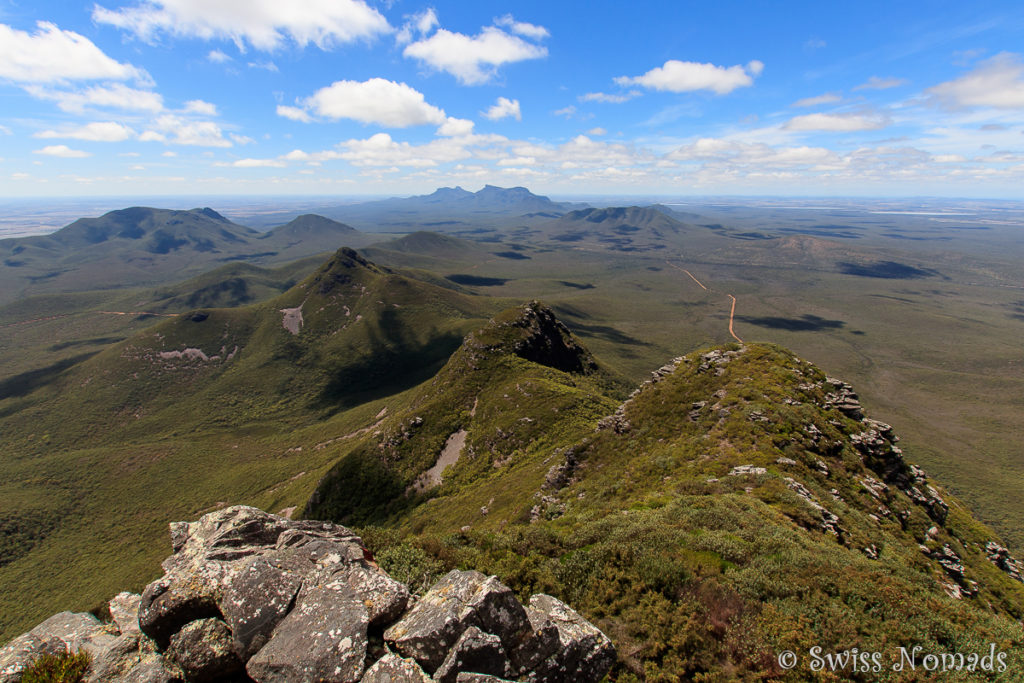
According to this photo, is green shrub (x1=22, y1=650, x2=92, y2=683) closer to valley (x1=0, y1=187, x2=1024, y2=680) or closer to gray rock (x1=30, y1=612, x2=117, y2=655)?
gray rock (x1=30, y1=612, x2=117, y2=655)

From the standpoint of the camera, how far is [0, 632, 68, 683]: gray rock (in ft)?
35.6

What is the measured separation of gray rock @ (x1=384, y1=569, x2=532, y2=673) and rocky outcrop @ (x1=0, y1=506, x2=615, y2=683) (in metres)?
0.03

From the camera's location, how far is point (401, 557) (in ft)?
58.3

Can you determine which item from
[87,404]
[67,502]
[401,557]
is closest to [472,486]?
[401,557]

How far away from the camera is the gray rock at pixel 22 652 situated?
10.8 meters

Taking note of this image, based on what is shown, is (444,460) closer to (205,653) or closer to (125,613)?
(125,613)

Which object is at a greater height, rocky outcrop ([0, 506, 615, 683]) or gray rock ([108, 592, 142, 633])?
rocky outcrop ([0, 506, 615, 683])

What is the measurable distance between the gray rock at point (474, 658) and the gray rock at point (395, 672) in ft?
1.71

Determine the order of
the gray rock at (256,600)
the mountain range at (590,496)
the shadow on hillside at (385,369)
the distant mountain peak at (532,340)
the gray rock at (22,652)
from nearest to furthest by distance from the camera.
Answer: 1. the gray rock at (22,652)
2. the gray rock at (256,600)
3. the mountain range at (590,496)
4. the distant mountain peak at (532,340)
5. the shadow on hillside at (385,369)

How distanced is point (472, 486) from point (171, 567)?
57449 millimetres

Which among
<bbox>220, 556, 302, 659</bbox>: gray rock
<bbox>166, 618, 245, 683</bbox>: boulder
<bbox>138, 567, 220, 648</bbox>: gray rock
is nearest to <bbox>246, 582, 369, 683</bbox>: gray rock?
<bbox>220, 556, 302, 659</bbox>: gray rock

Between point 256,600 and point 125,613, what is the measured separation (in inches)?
259

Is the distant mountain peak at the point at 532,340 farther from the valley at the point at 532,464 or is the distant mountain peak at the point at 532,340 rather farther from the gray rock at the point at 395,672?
the gray rock at the point at 395,672

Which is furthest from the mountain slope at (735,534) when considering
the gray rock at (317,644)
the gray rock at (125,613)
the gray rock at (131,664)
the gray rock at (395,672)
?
the gray rock at (125,613)
